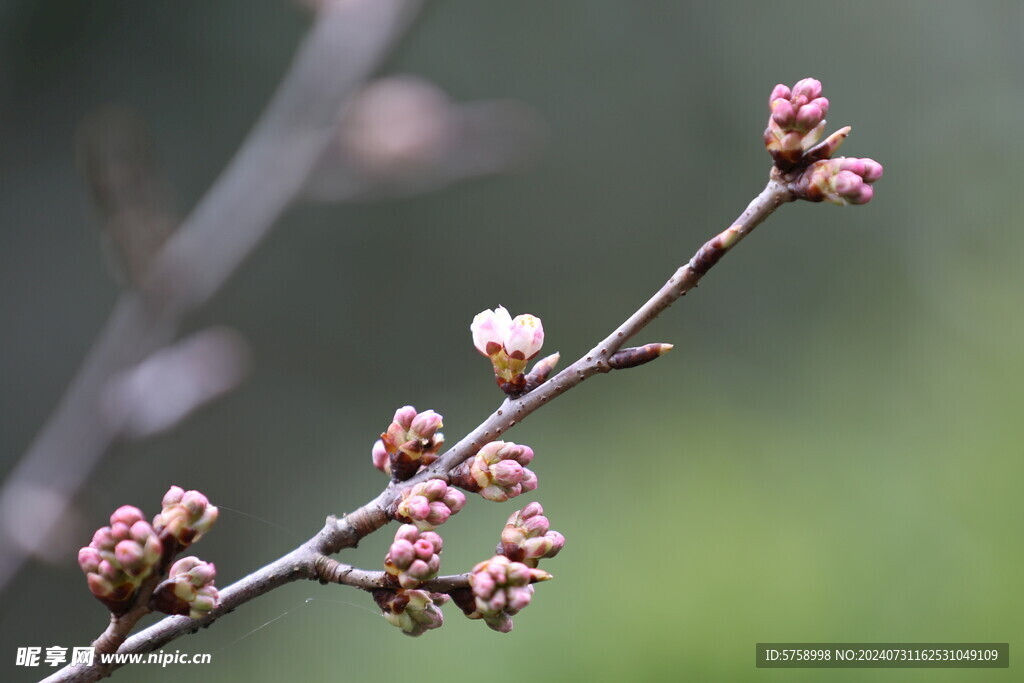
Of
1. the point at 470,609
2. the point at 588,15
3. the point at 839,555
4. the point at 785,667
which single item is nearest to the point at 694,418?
the point at 839,555

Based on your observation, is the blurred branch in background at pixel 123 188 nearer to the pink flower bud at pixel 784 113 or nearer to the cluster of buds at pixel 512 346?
the cluster of buds at pixel 512 346

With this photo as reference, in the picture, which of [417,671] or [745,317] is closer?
[417,671]

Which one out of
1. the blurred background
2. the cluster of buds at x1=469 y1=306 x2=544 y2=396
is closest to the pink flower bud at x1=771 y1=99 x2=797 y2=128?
the cluster of buds at x1=469 y1=306 x2=544 y2=396

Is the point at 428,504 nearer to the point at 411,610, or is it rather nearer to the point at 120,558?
the point at 411,610

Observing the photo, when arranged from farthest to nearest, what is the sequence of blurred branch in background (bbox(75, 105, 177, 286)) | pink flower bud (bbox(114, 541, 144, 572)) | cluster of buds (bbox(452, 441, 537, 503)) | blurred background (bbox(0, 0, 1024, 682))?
blurred background (bbox(0, 0, 1024, 682))
blurred branch in background (bbox(75, 105, 177, 286))
cluster of buds (bbox(452, 441, 537, 503))
pink flower bud (bbox(114, 541, 144, 572))

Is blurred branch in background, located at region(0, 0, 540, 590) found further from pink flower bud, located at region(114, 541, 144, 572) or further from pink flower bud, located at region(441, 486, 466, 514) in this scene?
pink flower bud, located at region(441, 486, 466, 514)

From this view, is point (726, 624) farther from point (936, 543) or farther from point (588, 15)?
point (588, 15)
